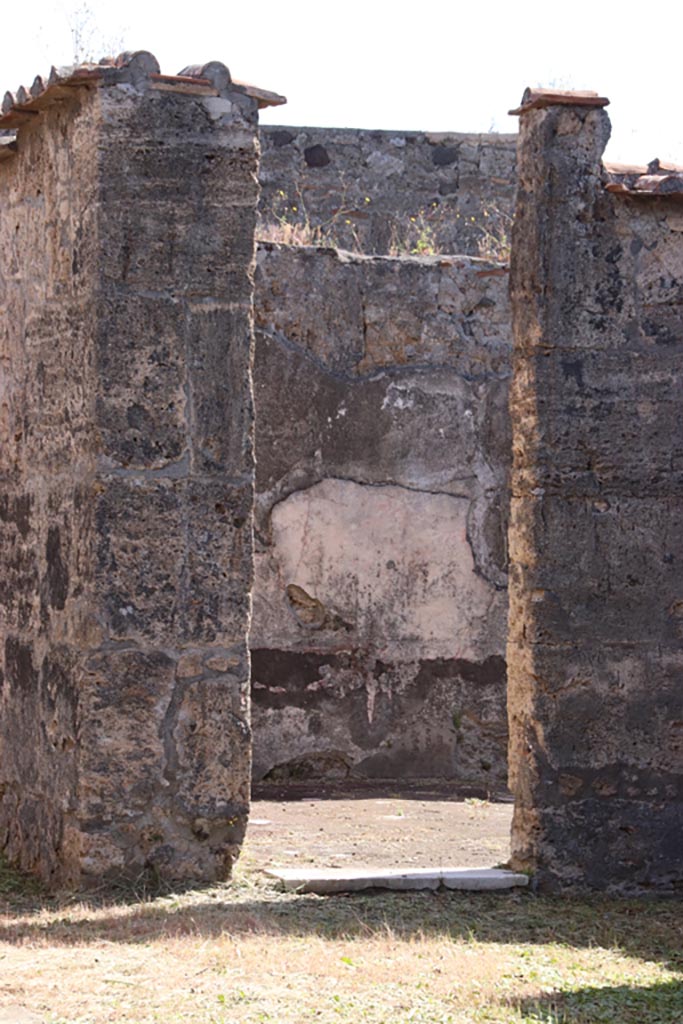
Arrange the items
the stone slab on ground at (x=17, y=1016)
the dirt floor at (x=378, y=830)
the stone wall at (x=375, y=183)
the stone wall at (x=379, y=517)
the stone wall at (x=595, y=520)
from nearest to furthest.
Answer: the stone slab on ground at (x=17, y=1016), the stone wall at (x=595, y=520), the dirt floor at (x=378, y=830), the stone wall at (x=379, y=517), the stone wall at (x=375, y=183)

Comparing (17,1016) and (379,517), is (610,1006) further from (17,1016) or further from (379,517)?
(379,517)

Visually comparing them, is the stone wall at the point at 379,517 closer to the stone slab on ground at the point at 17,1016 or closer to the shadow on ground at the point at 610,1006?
the shadow on ground at the point at 610,1006

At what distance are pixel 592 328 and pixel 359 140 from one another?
17.6 feet

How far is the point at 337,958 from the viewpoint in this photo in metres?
4.76

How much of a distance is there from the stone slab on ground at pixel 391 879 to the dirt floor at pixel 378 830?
28 centimetres

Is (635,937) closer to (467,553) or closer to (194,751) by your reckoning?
(194,751)

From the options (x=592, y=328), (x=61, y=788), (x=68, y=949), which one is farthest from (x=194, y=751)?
(x=592, y=328)

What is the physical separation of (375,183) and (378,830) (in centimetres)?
521

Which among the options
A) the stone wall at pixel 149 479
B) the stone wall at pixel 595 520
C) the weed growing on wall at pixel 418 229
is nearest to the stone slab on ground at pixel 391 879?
the stone wall at pixel 595 520

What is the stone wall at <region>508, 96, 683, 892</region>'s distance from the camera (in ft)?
19.5

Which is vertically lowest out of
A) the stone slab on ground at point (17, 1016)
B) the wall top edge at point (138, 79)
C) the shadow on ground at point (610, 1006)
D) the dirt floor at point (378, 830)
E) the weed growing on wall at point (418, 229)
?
the dirt floor at point (378, 830)

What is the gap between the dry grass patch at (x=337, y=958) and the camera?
4281 millimetres

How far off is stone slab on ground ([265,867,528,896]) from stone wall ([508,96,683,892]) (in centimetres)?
15

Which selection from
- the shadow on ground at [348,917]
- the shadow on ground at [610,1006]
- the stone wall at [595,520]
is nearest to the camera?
the shadow on ground at [610,1006]
